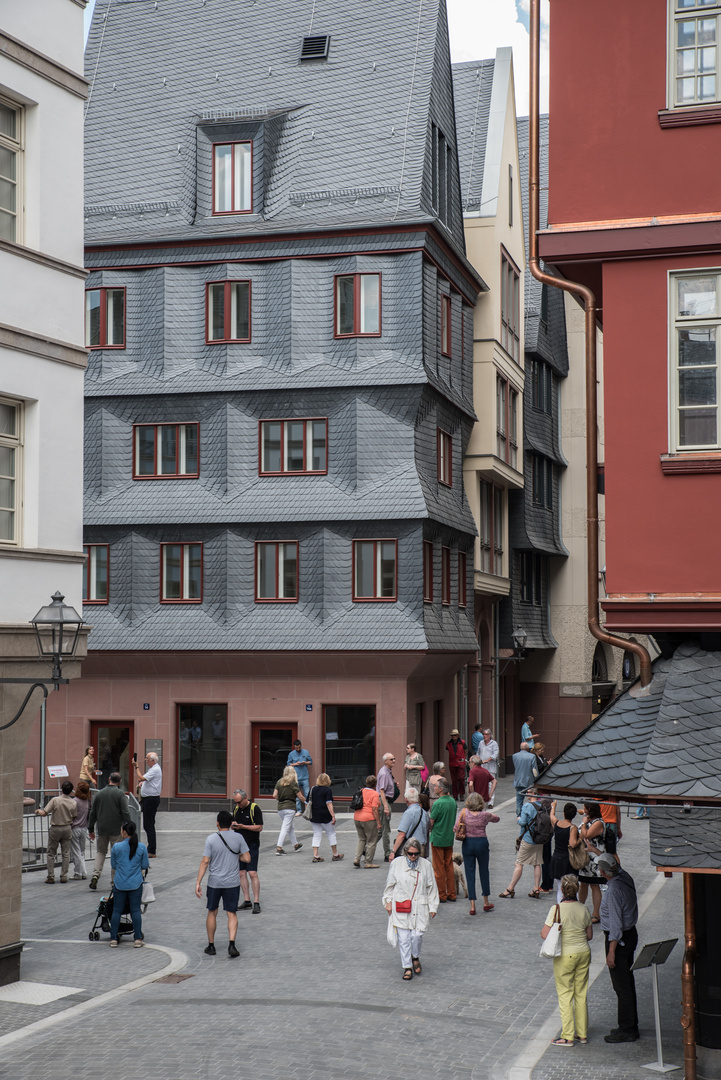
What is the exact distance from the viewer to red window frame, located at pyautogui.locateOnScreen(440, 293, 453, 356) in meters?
33.8

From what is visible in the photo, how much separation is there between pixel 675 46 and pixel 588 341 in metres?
2.77

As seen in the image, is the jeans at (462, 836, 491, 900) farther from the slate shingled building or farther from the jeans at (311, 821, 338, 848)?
the slate shingled building

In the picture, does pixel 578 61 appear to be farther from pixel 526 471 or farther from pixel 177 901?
pixel 526 471

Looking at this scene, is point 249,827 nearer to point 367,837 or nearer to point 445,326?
point 367,837

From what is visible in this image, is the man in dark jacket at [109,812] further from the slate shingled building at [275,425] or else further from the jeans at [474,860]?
the slate shingled building at [275,425]

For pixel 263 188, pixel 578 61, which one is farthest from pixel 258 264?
pixel 578 61

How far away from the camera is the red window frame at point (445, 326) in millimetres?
33781

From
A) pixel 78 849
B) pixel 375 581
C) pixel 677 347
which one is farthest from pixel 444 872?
pixel 375 581

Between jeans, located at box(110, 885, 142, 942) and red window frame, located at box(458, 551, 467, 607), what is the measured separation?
1953 cm

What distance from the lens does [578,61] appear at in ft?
40.4

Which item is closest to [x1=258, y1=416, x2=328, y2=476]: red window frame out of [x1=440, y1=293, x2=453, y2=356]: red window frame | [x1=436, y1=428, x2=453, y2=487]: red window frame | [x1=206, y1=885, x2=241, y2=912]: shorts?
[x1=436, y1=428, x2=453, y2=487]: red window frame

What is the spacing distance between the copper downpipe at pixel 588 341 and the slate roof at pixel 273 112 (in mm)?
19057

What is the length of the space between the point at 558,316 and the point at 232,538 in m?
21.2

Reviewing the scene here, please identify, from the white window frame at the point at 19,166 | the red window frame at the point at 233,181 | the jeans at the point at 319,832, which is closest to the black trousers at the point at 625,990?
the white window frame at the point at 19,166
